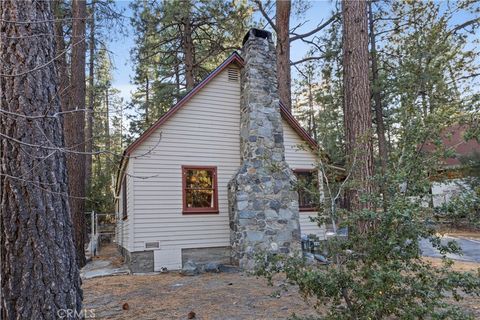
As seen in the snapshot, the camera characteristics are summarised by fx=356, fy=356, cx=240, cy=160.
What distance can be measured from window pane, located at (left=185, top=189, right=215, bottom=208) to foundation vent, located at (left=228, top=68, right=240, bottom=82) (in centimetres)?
306

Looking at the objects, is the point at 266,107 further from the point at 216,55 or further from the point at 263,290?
the point at 216,55

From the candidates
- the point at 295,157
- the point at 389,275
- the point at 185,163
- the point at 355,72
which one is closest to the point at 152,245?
the point at 185,163

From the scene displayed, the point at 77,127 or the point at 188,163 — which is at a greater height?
the point at 77,127

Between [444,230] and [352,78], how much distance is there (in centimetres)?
→ 358

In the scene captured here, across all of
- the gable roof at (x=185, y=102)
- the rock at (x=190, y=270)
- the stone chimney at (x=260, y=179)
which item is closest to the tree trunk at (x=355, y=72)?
the stone chimney at (x=260, y=179)

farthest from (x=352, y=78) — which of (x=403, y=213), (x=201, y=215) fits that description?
(x=201, y=215)

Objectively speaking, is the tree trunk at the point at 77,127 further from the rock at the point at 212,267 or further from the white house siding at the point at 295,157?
the white house siding at the point at 295,157

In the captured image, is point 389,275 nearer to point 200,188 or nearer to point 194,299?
point 194,299

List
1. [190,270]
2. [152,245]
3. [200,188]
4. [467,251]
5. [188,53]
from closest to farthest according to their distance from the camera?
[190,270] < [152,245] < [200,188] < [467,251] < [188,53]

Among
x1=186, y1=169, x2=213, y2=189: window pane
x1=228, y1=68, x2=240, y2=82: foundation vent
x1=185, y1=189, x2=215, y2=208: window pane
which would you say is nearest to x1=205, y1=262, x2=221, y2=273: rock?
x1=185, y1=189, x2=215, y2=208: window pane

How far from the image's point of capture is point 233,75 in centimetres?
959

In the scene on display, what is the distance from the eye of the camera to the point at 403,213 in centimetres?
262

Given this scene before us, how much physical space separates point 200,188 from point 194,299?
12.8ft

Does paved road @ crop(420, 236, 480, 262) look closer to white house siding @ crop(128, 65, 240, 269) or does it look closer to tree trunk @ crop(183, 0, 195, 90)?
white house siding @ crop(128, 65, 240, 269)
